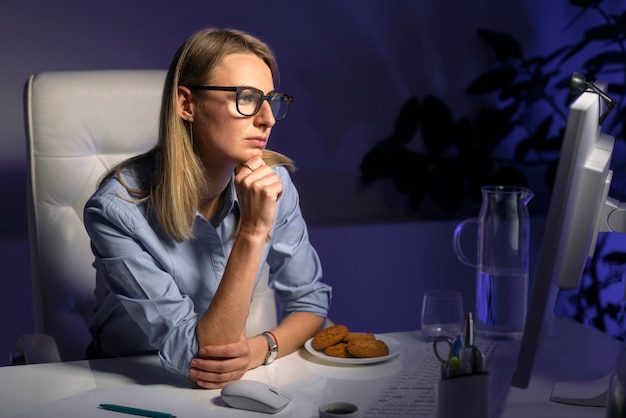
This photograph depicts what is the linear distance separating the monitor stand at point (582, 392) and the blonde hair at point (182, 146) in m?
0.72

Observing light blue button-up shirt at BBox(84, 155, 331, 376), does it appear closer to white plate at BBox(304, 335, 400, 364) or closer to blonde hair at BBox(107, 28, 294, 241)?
blonde hair at BBox(107, 28, 294, 241)

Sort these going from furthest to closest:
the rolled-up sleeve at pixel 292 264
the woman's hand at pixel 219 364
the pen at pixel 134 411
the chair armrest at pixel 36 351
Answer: the rolled-up sleeve at pixel 292 264 → the chair armrest at pixel 36 351 → the woman's hand at pixel 219 364 → the pen at pixel 134 411

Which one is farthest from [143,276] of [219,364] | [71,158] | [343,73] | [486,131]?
[486,131]

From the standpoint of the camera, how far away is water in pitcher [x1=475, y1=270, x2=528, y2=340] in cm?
151

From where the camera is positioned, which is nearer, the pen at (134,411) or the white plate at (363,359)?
the pen at (134,411)

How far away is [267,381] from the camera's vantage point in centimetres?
137

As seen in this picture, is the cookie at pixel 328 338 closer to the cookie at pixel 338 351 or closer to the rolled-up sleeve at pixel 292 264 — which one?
the cookie at pixel 338 351

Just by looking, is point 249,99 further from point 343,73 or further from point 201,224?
point 343,73

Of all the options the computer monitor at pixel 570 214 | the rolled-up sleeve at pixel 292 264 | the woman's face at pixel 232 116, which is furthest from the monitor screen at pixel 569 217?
the rolled-up sleeve at pixel 292 264

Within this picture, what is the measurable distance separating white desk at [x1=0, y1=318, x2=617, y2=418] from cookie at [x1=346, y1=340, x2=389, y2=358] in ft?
0.07

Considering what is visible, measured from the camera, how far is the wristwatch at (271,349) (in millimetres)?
1462

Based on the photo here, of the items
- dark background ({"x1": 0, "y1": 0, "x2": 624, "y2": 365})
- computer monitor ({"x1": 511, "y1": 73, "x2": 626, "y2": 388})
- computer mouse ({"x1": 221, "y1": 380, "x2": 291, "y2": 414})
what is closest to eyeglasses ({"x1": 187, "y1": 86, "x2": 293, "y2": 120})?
computer mouse ({"x1": 221, "y1": 380, "x2": 291, "y2": 414})


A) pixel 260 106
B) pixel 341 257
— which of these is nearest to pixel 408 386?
pixel 260 106

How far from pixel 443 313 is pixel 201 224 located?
1.62 ft
